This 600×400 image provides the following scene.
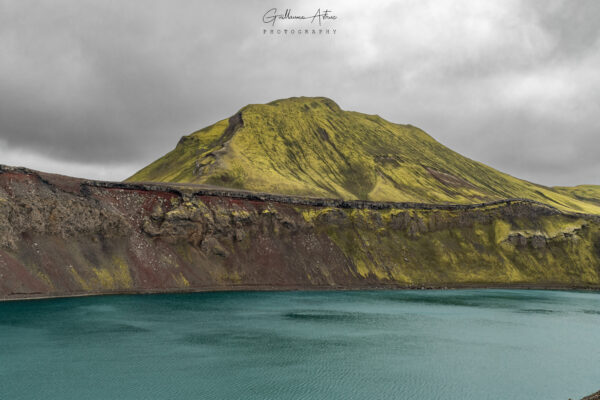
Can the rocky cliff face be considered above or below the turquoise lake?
above

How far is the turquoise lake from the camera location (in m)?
42.8

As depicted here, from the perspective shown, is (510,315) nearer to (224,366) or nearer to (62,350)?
(224,366)

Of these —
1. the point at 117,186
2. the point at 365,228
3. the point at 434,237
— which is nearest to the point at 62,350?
the point at 117,186

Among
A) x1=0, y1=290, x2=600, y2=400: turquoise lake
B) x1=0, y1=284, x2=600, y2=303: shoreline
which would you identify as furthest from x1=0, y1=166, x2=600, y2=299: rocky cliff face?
x1=0, y1=290, x2=600, y2=400: turquoise lake

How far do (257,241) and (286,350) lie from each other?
70638 millimetres

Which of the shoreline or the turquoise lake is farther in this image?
the shoreline

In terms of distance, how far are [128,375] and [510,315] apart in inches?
2939

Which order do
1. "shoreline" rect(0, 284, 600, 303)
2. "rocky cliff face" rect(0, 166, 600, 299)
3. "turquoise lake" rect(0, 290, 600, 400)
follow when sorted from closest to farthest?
"turquoise lake" rect(0, 290, 600, 400) → "shoreline" rect(0, 284, 600, 303) → "rocky cliff face" rect(0, 166, 600, 299)

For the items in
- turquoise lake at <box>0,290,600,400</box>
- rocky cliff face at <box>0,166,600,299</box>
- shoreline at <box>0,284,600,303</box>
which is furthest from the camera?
rocky cliff face at <box>0,166,600,299</box>

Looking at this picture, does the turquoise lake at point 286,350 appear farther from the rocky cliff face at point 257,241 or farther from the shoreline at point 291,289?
the rocky cliff face at point 257,241

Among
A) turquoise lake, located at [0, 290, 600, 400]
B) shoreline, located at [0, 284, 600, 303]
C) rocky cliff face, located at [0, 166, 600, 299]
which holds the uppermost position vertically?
rocky cliff face, located at [0, 166, 600, 299]

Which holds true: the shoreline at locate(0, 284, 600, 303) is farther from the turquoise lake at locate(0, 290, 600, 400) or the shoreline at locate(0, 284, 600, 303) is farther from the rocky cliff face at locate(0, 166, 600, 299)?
the turquoise lake at locate(0, 290, 600, 400)

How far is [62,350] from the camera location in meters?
53.0

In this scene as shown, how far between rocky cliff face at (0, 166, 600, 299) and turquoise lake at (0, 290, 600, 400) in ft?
32.7
